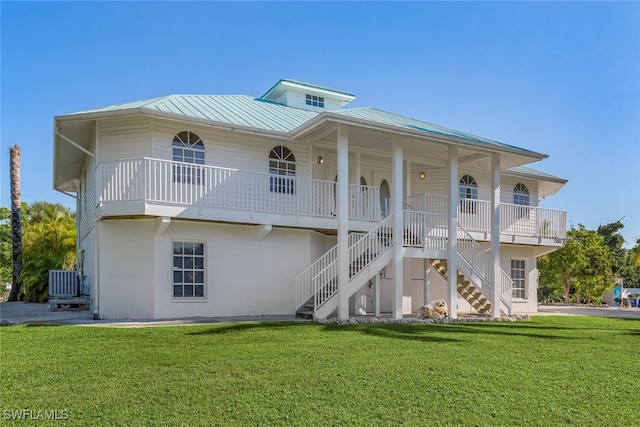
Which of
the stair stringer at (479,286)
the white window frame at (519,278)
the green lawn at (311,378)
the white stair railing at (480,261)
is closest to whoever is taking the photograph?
the green lawn at (311,378)

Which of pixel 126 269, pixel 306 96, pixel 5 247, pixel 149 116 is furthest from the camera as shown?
pixel 5 247

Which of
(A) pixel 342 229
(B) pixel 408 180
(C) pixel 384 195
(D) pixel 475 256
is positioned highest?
(B) pixel 408 180

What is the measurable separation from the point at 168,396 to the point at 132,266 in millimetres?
8484

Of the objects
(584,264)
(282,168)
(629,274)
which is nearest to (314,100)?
(282,168)

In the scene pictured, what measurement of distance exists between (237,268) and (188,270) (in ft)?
4.52

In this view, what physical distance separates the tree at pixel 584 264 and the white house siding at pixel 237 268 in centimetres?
1895

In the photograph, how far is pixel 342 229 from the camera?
1309 cm

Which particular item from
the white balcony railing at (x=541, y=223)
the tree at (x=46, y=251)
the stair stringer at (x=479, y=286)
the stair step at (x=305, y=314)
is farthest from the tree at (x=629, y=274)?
the tree at (x=46, y=251)

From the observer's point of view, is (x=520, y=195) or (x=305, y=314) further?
(x=520, y=195)

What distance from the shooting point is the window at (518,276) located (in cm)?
2078

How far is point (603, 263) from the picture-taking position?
28766mm

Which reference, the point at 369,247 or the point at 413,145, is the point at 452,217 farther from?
the point at 369,247

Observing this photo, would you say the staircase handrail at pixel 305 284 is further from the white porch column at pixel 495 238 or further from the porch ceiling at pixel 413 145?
the white porch column at pixel 495 238

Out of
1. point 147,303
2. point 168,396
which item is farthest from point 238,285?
point 168,396
